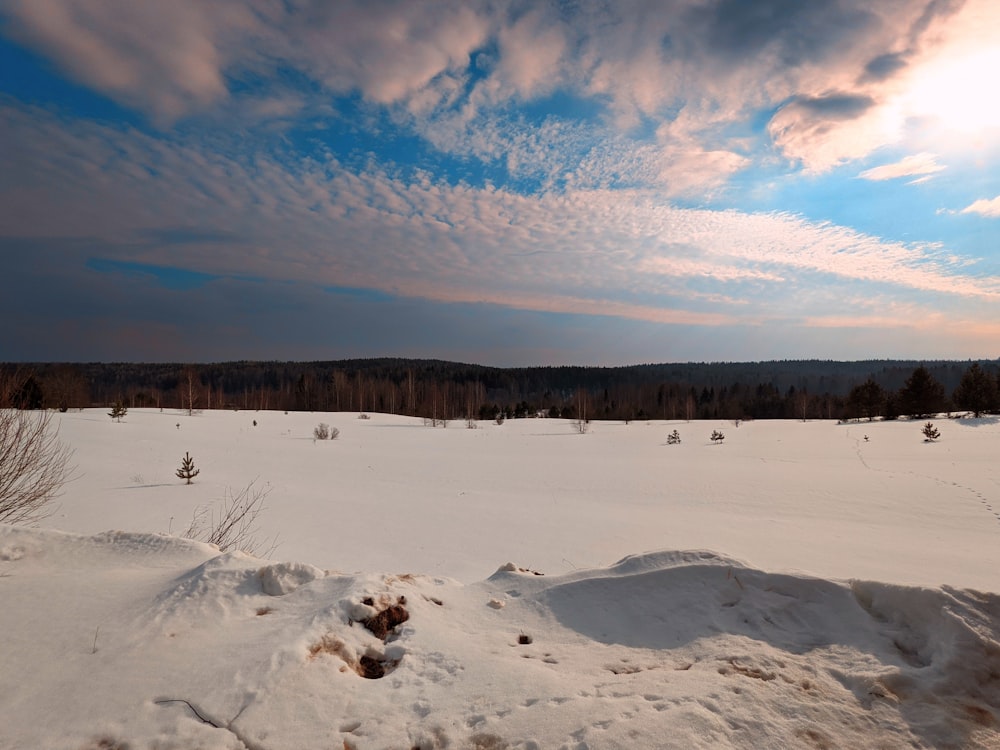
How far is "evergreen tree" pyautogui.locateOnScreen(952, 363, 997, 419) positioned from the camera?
117ft

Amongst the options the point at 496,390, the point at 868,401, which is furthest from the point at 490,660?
the point at 496,390

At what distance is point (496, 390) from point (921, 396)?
3352 inches

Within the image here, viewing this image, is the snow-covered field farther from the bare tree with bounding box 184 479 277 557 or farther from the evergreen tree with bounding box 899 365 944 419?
the evergreen tree with bounding box 899 365 944 419

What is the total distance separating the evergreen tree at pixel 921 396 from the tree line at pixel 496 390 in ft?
0.29

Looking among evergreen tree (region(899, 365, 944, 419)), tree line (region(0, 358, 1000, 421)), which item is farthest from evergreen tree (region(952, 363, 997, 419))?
evergreen tree (region(899, 365, 944, 419))

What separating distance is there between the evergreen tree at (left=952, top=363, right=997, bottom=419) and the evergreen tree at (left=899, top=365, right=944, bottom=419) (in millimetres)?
1640

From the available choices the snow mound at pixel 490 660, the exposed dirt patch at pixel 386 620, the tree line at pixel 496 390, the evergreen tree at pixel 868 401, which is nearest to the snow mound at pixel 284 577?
the snow mound at pixel 490 660

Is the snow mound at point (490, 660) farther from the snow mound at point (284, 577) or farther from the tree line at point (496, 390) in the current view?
the tree line at point (496, 390)

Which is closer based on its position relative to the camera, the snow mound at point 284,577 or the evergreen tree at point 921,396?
the snow mound at point 284,577

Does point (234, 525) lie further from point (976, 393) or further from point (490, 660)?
point (976, 393)

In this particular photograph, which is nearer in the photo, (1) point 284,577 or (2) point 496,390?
(1) point 284,577

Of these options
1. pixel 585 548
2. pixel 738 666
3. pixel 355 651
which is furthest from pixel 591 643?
pixel 585 548

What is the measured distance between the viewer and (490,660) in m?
2.84

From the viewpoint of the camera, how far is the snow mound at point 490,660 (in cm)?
219
